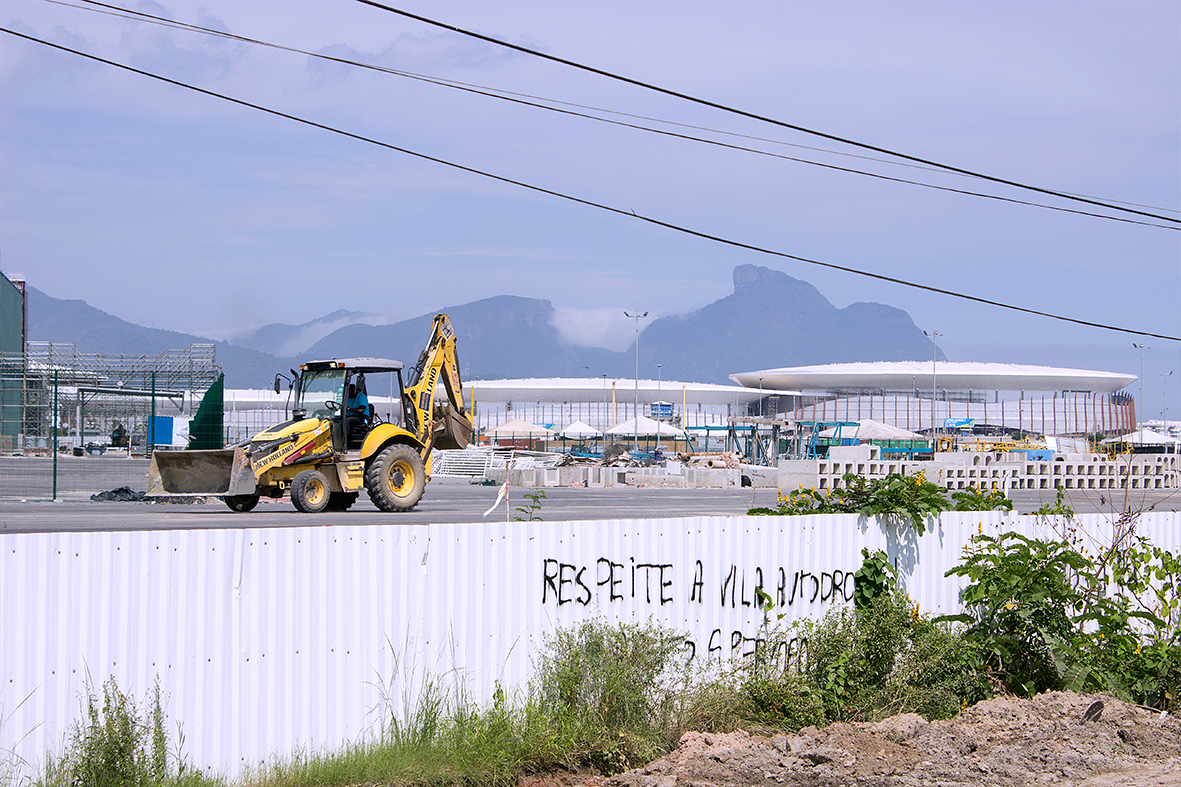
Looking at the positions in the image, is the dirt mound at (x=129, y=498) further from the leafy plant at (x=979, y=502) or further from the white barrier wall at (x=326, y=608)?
the leafy plant at (x=979, y=502)

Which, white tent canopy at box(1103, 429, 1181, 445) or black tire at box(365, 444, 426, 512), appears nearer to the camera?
black tire at box(365, 444, 426, 512)

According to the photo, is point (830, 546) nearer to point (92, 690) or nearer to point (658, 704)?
point (658, 704)

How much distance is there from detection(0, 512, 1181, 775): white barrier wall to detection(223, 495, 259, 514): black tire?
14.3 m

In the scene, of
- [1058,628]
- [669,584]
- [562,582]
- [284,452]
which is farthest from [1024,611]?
[284,452]

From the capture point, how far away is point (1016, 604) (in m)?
8.19

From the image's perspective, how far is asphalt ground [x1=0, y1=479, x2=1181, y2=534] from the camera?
56.7 ft

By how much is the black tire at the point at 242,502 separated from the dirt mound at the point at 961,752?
1538 centimetres

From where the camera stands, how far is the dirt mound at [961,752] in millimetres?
5891

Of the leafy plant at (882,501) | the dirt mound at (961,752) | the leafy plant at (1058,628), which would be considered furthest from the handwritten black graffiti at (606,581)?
the leafy plant at (1058,628)

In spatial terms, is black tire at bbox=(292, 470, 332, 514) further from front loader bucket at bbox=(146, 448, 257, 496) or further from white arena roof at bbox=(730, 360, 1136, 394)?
white arena roof at bbox=(730, 360, 1136, 394)

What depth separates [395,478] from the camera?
20.1 m

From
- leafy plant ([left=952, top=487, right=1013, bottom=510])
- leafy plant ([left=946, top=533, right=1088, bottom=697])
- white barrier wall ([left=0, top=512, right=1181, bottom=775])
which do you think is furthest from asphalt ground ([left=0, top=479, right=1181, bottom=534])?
white barrier wall ([left=0, top=512, right=1181, bottom=775])

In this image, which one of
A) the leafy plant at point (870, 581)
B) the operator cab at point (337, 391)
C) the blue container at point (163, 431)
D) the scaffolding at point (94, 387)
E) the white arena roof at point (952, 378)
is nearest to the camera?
the leafy plant at point (870, 581)

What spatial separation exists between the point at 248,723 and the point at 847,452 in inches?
1475
